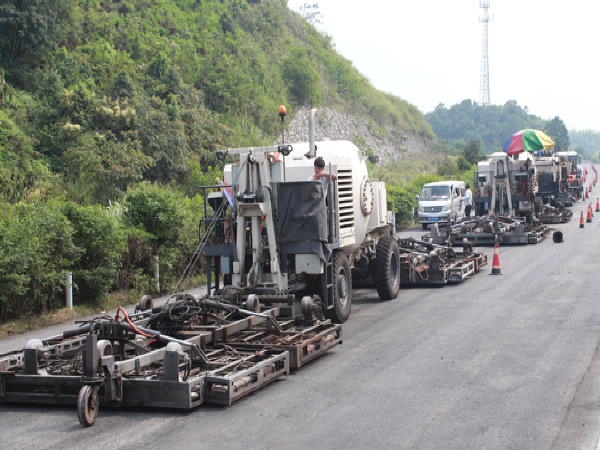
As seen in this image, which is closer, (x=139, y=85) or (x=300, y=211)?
(x=300, y=211)

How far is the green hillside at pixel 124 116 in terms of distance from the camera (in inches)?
507

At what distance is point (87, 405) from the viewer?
20.8ft

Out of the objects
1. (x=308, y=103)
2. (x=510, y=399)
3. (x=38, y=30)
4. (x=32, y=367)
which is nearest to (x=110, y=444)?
(x=32, y=367)

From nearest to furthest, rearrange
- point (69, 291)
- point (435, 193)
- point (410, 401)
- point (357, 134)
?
1. point (410, 401)
2. point (69, 291)
3. point (435, 193)
4. point (357, 134)

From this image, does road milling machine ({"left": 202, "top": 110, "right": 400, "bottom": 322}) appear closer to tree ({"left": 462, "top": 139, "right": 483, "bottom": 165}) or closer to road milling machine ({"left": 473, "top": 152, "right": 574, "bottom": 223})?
road milling machine ({"left": 473, "top": 152, "right": 574, "bottom": 223})

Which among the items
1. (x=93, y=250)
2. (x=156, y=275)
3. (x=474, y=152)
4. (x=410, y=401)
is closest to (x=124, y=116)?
(x=156, y=275)

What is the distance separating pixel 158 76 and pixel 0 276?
86.7 ft

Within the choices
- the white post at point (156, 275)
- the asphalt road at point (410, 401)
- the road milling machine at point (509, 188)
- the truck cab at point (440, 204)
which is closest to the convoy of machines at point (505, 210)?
the road milling machine at point (509, 188)

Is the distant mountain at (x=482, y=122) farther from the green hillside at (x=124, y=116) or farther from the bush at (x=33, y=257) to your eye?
the bush at (x=33, y=257)

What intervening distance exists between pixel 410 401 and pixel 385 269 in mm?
6653

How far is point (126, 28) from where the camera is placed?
42.4 meters

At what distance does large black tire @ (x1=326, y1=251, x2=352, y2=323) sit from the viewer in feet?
36.8

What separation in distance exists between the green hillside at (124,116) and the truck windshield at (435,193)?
33.7ft

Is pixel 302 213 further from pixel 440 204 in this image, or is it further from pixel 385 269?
pixel 440 204
